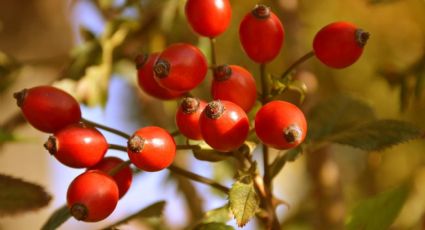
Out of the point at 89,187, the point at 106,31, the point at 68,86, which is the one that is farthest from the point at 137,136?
the point at 106,31

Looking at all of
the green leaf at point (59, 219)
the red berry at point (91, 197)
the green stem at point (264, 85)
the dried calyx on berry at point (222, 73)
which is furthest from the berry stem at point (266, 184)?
the green leaf at point (59, 219)

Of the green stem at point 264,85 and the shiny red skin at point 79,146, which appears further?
the green stem at point 264,85

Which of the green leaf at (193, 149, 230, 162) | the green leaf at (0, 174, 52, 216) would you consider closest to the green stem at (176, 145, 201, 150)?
the green leaf at (193, 149, 230, 162)

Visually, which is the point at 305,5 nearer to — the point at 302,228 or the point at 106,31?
the point at 302,228

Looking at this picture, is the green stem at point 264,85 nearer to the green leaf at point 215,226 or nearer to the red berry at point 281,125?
the red berry at point 281,125

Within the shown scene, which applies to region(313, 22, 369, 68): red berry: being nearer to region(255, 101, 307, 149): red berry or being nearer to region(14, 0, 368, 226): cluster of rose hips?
region(14, 0, 368, 226): cluster of rose hips

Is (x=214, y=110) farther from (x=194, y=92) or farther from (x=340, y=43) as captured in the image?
(x=194, y=92)

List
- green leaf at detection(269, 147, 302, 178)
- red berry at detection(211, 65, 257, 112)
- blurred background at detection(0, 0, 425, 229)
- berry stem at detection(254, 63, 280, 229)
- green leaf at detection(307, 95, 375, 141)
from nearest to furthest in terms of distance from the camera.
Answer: red berry at detection(211, 65, 257, 112) < berry stem at detection(254, 63, 280, 229) < green leaf at detection(269, 147, 302, 178) < green leaf at detection(307, 95, 375, 141) < blurred background at detection(0, 0, 425, 229)
